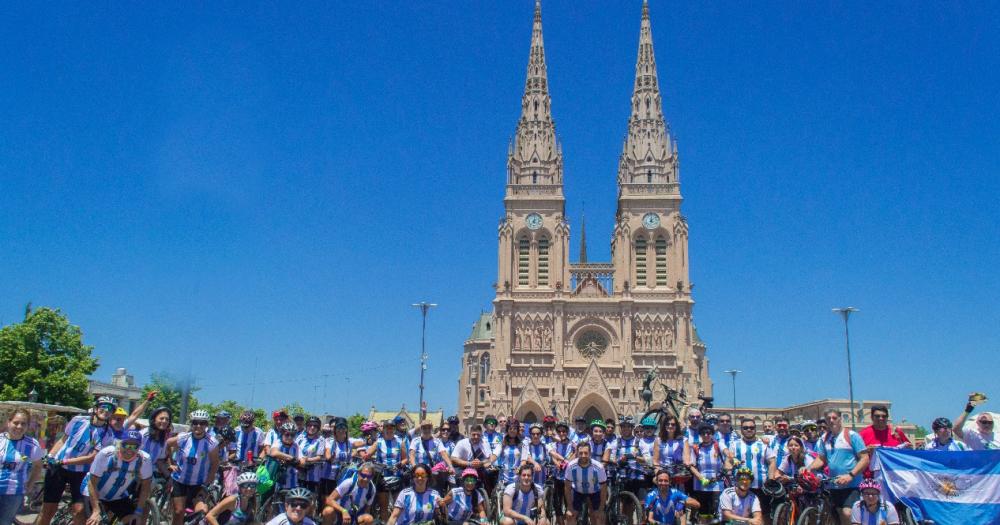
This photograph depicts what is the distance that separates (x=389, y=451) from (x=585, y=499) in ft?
11.0

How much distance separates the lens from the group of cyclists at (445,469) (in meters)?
10.3

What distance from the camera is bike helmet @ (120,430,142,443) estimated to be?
32.8 ft

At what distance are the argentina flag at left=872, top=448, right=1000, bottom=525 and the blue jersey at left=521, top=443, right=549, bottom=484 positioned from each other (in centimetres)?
537

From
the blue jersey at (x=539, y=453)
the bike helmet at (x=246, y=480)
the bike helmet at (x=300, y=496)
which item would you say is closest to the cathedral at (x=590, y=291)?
the blue jersey at (x=539, y=453)

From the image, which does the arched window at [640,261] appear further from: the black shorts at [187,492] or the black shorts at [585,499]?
the black shorts at [187,492]

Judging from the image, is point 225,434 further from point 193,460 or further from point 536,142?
point 536,142

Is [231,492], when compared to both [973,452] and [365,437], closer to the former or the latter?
[365,437]

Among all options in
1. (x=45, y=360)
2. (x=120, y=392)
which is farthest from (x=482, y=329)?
(x=45, y=360)

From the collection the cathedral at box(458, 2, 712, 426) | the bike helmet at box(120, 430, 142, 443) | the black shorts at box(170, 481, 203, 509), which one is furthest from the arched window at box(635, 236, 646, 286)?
the bike helmet at box(120, 430, 142, 443)

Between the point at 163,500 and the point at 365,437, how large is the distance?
3.47 metres

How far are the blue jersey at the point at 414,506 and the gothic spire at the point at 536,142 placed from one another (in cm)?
6052

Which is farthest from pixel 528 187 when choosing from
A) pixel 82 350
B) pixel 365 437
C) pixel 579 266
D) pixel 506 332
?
pixel 365 437

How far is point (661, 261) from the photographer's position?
223ft

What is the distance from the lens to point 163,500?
12969mm
